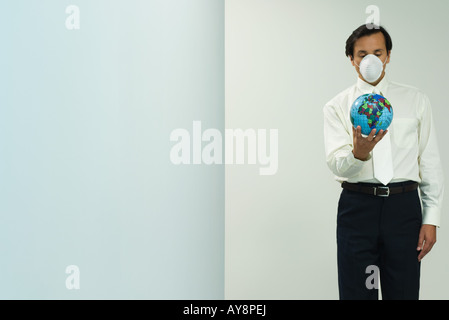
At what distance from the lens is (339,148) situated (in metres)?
1.75

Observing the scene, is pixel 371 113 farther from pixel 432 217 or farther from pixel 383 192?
pixel 432 217

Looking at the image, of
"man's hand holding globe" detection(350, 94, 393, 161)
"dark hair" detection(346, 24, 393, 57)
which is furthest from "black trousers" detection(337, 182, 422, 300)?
"dark hair" detection(346, 24, 393, 57)

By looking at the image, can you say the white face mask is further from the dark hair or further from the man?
the dark hair

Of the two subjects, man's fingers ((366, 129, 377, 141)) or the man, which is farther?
the man

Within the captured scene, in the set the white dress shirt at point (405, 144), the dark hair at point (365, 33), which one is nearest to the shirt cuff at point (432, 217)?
the white dress shirt at point (405, 144)

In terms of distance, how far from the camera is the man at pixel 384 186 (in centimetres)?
167

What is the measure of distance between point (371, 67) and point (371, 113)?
256mm

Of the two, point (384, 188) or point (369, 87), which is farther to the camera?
point (369, 87)

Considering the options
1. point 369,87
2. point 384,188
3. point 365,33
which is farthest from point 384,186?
point 365,33

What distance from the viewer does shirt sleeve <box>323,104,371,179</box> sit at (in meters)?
1.65

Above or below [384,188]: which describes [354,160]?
above
